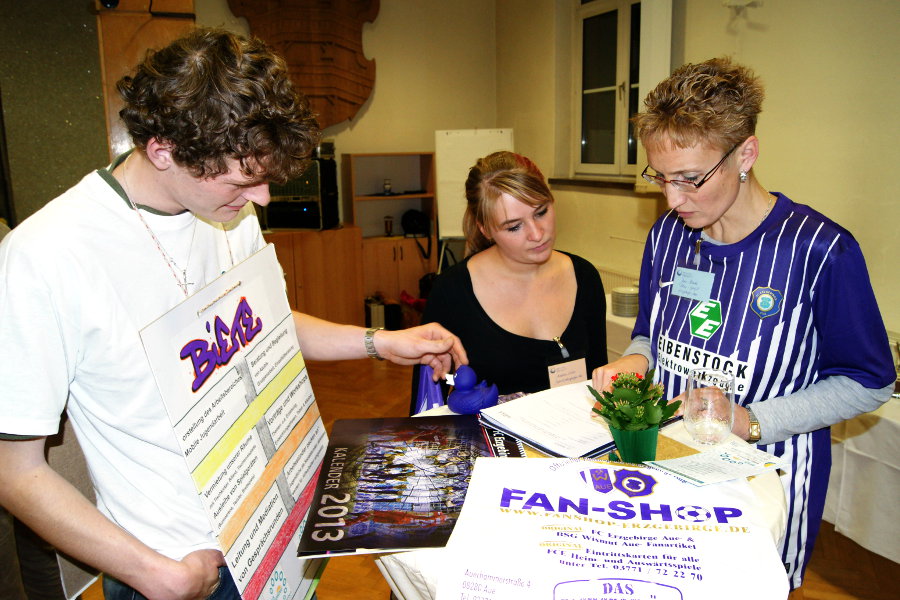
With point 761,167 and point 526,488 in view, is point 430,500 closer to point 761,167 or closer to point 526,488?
point 526,488

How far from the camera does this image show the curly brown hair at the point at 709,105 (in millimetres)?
1330

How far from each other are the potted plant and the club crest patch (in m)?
0.41

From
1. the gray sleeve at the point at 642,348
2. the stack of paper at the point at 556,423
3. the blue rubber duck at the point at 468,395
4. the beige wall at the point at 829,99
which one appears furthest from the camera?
the beige wall at the point at 829,99

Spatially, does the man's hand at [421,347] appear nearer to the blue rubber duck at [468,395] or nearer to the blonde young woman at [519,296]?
the blue rubber duck at [468,395]

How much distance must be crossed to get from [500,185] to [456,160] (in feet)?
→ 13.8

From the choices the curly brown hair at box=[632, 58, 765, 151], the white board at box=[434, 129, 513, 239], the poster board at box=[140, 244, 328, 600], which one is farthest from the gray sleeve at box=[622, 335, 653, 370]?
the white board at box=[434, 129, 513, 239]

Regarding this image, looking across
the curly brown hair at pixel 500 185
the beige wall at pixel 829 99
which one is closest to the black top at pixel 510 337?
the curly brown hair at pixel 500 185

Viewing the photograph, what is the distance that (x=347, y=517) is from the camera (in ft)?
3.38

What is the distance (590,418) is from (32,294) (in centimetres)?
107

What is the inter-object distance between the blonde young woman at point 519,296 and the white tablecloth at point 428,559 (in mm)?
829

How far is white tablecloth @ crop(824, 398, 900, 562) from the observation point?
7.59 ft

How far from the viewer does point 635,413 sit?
113 centimetres

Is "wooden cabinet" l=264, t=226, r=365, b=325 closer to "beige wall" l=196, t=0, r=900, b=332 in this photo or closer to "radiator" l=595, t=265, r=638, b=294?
"beige wall" l=196, t=0, r=900, b=332

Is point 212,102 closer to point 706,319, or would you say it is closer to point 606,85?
point 706,319
